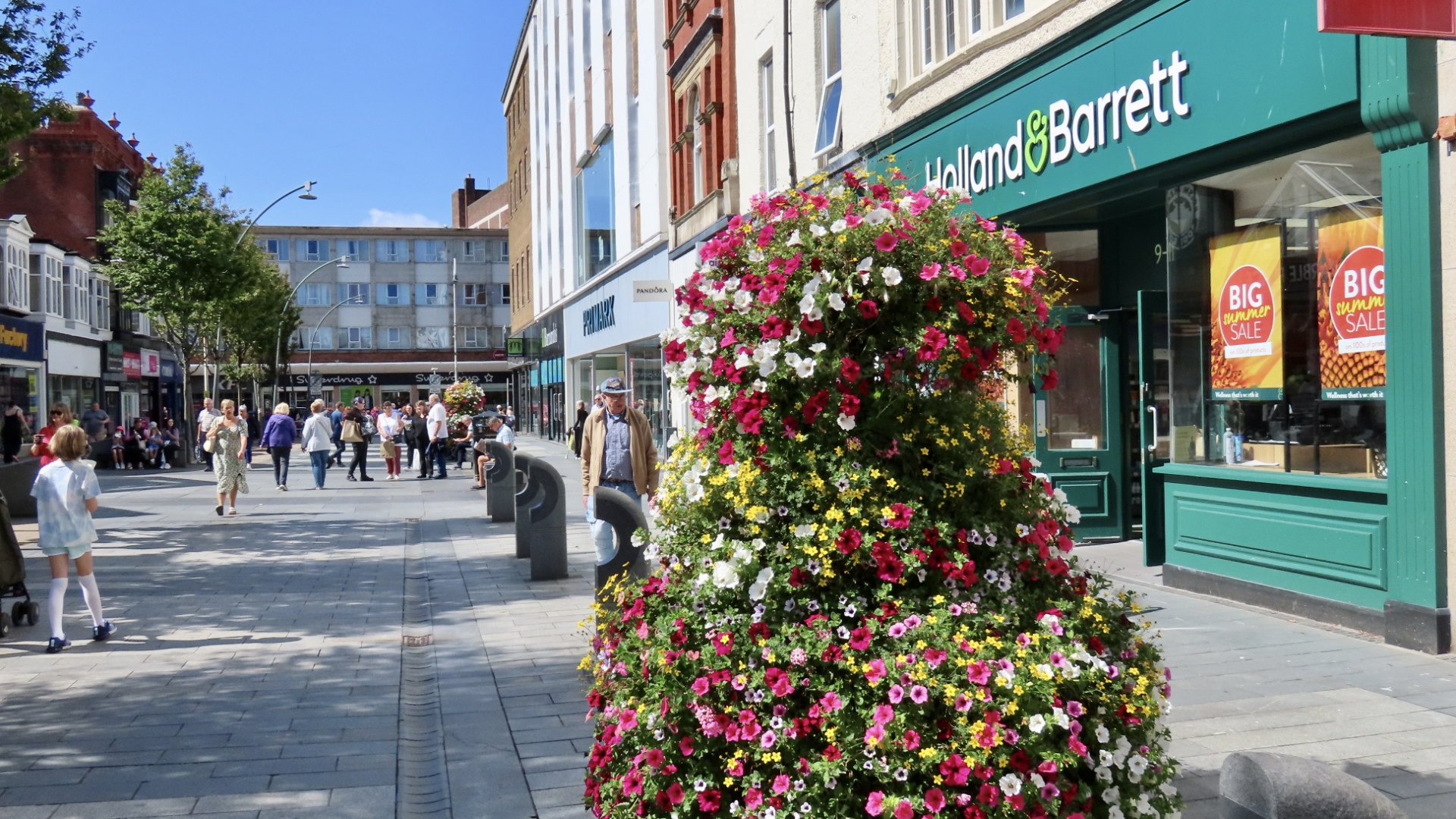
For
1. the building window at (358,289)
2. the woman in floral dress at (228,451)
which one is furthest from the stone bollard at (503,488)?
the building window at (358,289)

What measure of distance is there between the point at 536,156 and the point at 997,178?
38.4 meters

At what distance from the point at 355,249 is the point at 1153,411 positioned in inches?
3233

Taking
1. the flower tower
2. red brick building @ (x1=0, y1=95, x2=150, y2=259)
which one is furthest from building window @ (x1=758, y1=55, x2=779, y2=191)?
red brick building @ (x1=0, y1=95, x2=150, y2=259)

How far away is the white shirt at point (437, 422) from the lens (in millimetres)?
27234

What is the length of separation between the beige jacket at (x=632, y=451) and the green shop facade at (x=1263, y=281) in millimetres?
3446

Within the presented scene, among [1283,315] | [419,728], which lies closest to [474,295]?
[1283,315]

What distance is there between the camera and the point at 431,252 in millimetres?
87000

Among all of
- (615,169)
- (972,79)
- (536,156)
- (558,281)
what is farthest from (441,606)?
(536,156)

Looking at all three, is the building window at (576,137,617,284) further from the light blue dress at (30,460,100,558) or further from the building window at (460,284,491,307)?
the building window at (460,284,491,307)

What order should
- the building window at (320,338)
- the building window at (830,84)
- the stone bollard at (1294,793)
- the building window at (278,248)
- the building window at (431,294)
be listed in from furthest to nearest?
the building window at (431,294)
the building window at (278,248)
the building window at (320,338)
the building window at (830,84)
the stone bollard at (1294,793)

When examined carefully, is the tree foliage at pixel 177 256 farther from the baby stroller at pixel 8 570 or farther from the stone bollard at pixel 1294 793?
the stone bollard at pixel 1294 793

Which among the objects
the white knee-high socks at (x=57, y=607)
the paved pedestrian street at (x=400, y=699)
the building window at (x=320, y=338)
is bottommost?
the paved pedestrian street at (x=400, y=699)

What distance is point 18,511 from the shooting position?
60.0 feet

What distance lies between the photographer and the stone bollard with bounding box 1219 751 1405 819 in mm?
2652
